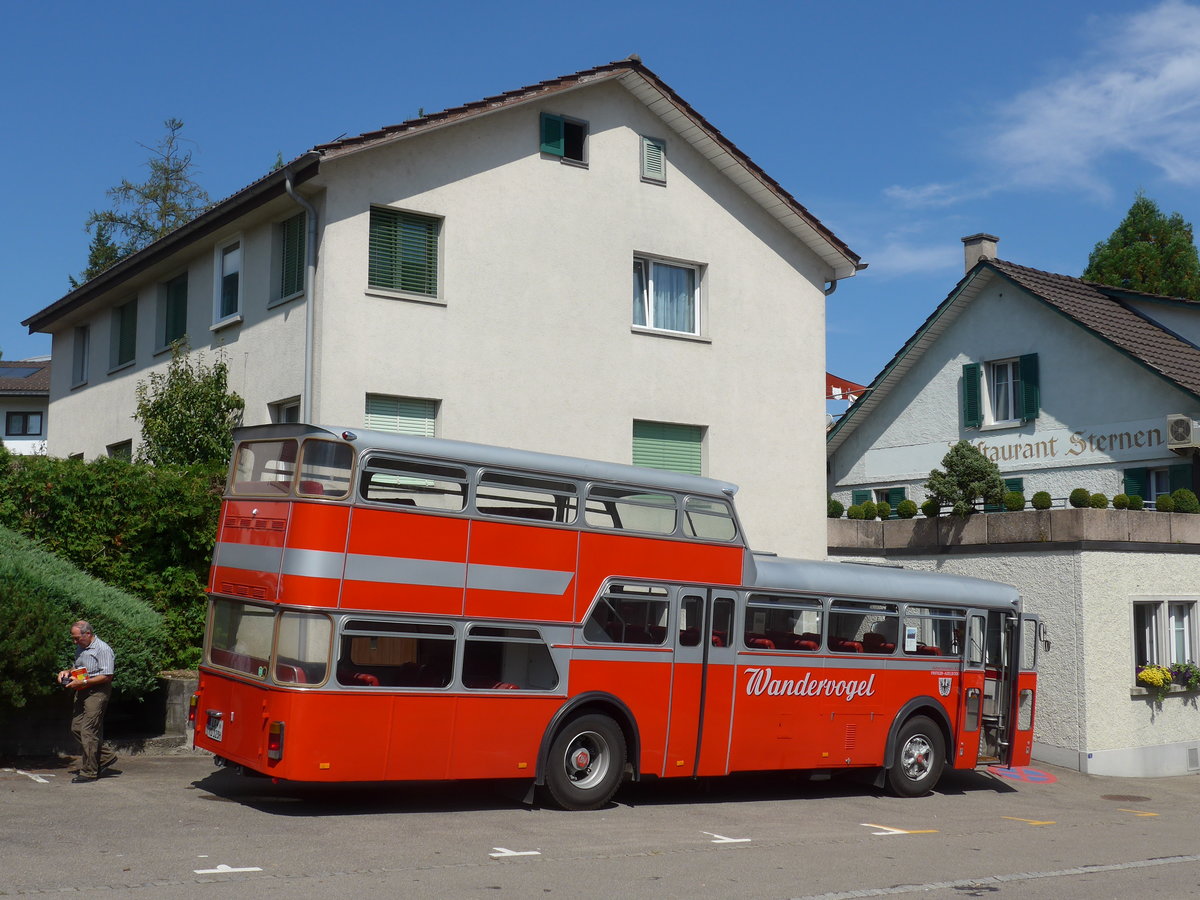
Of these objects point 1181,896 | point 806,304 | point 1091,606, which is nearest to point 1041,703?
point 1091,606

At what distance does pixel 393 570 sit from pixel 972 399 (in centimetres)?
2040

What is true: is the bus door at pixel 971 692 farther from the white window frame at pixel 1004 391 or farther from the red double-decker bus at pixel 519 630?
the white window frame at pixel 1004 391

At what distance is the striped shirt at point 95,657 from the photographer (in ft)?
42.5

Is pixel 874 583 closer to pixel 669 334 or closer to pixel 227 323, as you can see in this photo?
pixel 669 334

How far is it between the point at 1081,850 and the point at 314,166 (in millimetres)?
12697

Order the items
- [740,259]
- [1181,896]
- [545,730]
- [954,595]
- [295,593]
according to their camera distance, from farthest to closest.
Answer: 1. [740,259]
2. [954,595]
3. [545,730]
4. [295,593]
5. [1181,896]

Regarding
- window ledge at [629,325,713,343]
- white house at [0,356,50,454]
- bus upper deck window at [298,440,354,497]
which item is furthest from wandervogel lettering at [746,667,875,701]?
white house at [0,356,50,454]

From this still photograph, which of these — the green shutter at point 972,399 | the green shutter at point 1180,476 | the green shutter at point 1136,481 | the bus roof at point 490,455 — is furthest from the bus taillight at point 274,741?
the green shutter at point 972,399

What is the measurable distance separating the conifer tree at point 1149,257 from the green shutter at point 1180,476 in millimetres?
19245

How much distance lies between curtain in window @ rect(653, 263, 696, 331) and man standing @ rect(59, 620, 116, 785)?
441 inches

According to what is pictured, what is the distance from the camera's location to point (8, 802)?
1162 centimetres

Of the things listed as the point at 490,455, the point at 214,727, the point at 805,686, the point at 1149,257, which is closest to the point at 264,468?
the point at 490,455

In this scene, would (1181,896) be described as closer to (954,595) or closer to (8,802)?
Answer: (954,595)

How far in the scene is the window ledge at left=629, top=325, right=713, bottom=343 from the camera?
21.0 metres
